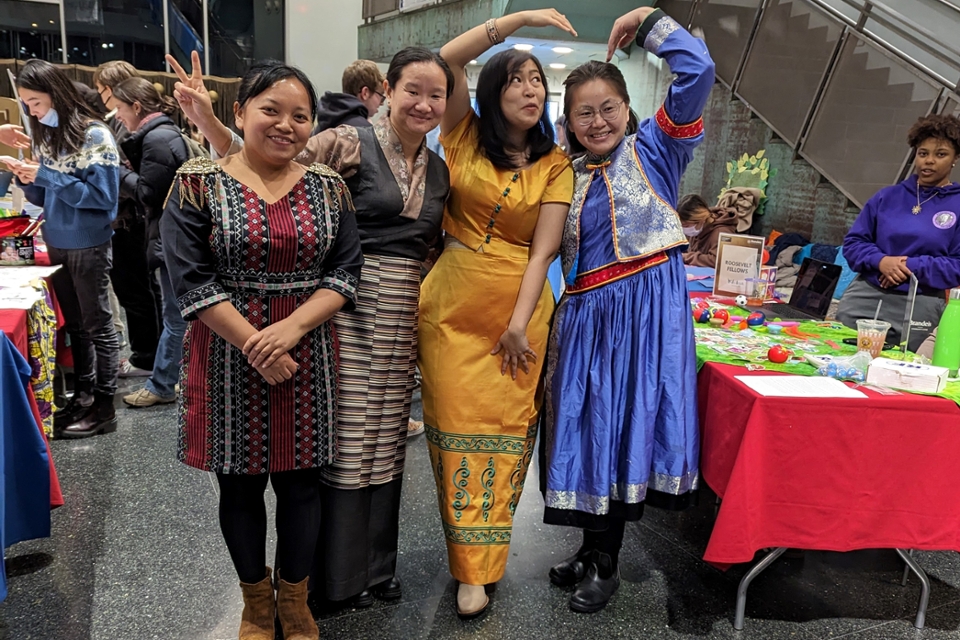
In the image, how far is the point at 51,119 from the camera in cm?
276

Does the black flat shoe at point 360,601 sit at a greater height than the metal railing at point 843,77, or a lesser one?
lesser

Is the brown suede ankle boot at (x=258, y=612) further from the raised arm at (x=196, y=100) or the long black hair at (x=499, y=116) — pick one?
the long black hair at (x=499, y=116)

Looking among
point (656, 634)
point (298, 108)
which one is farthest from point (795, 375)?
point (298, 108)

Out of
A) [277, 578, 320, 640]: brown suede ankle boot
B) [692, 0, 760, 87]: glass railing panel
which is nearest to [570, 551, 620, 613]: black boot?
[277, 578, 320, 640]: brown suede ankle boot

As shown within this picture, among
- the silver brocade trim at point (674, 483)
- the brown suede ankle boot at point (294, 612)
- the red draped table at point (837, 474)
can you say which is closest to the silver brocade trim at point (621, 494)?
the silver brocade trim at point (674, 483)

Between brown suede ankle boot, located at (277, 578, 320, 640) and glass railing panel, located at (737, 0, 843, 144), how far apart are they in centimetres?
498

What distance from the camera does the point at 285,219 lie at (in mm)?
1453

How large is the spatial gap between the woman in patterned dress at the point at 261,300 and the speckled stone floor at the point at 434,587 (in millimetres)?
441

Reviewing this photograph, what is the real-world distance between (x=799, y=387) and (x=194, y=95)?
1680 millimetres

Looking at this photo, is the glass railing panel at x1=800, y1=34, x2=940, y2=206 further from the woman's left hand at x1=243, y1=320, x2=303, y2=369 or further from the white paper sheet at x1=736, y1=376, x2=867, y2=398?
the woman's left hand at x1=243, y1=320, x2=303, y2=369

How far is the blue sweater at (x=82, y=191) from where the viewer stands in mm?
2814

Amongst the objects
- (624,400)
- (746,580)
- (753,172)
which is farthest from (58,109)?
(753,172)

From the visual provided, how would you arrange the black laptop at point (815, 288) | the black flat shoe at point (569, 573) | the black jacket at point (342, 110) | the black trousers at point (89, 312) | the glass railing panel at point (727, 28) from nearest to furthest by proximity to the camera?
the black flat shoe at point (569, 573) → the black jacket at point (342, 110) → the black laptop at point (815, 288) → the black trousers at point (89, 312) → the glass railing panel at point (727, 28)

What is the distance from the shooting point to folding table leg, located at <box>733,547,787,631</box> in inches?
72.7
